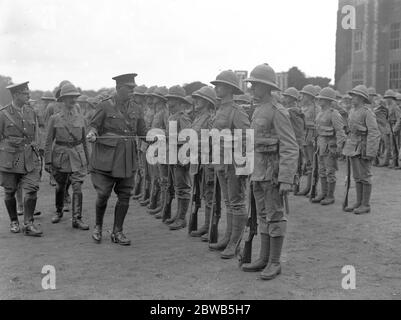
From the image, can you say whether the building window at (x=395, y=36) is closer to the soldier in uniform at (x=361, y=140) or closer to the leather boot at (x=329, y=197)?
the leather boot at (x=329, y=197)

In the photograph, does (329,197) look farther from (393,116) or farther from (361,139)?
(393,116)

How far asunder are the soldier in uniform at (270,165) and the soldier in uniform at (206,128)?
1628mm

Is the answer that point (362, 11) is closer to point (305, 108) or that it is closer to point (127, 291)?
point (305, 108)

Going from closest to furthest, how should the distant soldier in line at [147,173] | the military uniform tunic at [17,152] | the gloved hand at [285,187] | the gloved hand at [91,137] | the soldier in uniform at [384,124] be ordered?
1. the gloved hand at [285,187]
2. the gloved hand at [91,137]
3. the military uniform tunic at [17,152]
4. the distant soldier in line at [147,173]
5. the soldier in uniform at [384,124]

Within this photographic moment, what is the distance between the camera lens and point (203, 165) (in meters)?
7.63

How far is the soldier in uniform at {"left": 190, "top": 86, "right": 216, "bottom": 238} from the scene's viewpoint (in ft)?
25.0

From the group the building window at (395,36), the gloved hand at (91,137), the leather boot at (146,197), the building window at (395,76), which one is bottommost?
the leather boot at (146,197)

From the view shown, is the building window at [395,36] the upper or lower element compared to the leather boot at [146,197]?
upper

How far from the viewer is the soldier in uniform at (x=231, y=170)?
6676mm

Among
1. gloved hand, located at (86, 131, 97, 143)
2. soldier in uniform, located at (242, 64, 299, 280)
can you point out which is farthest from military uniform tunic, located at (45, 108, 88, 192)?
soldier in uniform, located at (242, 64, 299, 280)

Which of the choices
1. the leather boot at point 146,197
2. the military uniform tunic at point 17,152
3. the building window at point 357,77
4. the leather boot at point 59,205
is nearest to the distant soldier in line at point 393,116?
the leather boot at point 146,197

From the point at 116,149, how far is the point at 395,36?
2742 cm

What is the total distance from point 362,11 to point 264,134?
2932cm
